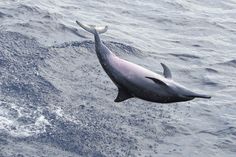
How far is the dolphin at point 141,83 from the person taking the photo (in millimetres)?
8031

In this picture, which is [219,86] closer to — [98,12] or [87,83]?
[87,83]

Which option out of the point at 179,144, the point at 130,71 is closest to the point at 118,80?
the point at 130,71

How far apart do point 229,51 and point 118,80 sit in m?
10.5

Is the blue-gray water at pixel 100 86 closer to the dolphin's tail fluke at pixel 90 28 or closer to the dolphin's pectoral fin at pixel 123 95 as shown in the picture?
the dolphin's pectoral fin at pixel 123 95

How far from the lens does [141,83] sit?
8.10m

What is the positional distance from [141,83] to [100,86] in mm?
6053

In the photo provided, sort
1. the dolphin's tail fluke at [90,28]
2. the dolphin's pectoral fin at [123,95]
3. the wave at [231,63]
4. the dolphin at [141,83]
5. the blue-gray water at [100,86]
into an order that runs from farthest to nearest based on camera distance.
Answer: the wave at [231,63]
the blue-gray water at [100,86]
the dolphin's tail fluke at [90,28]
the dolphin's pectoral fin at [123,95]
the dolphin at [141,83]

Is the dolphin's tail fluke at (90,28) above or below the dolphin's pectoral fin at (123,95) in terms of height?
above

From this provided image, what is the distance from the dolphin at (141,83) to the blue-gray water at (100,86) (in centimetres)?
351

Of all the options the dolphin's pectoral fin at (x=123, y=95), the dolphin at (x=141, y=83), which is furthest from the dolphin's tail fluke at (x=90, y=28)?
the dolphin's pectoral fin at (x=123, y=95)

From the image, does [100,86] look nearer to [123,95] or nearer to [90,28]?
[90,28]

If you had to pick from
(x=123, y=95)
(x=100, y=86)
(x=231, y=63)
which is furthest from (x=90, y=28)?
(x=231, y=63)

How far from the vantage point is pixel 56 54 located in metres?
15.1

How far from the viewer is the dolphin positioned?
803cm
